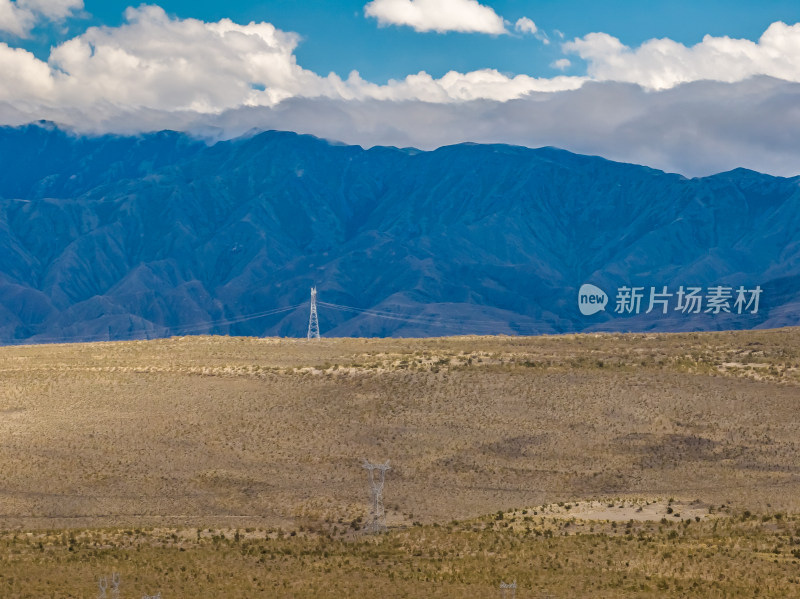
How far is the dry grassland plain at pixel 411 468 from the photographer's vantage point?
1230 inches

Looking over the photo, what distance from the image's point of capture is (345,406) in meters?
59.2

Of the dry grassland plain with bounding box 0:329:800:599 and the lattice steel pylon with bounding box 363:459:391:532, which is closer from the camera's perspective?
the dry grassland plain with bounding box 0:329:800:599

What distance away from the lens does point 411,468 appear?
48594 millimetres

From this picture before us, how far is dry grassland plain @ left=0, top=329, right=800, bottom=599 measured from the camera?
103ft

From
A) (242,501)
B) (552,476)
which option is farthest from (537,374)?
(242,501)

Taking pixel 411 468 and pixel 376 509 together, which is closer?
pixel 376 509

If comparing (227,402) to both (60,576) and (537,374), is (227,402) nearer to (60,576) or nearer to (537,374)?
(537,374)

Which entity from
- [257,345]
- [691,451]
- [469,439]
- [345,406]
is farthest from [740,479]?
[257,345]

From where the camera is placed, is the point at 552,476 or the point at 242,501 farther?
the point at 552,476

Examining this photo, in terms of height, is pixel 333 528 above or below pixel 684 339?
below

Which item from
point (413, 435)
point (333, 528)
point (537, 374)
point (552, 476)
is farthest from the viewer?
point (537, 374)

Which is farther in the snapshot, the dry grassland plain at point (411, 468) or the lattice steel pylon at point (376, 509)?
the lattice steel pylon at point (376, 509)

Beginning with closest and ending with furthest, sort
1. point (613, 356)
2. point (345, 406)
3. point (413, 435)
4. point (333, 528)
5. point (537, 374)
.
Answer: point (333, 528) < point (413, 435) < point (345, 406) < point (537, 374) < point (613, 356)

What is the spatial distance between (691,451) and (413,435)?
12867 mm
